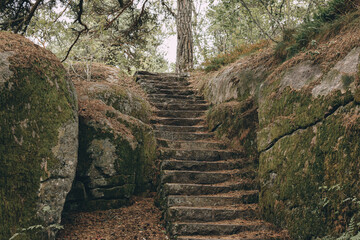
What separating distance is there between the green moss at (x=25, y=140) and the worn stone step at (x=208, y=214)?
202 centimetres

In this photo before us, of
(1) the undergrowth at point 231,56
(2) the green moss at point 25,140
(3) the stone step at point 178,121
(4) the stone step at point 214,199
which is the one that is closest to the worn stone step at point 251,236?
(4) the stone step at point 214,199

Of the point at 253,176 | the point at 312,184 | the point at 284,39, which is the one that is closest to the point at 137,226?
the point at 253,176

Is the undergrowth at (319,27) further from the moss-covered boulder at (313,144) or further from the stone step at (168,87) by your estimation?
the stone step at (168,87)

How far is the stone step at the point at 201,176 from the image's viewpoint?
5801 millimetres

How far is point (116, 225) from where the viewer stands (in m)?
4.91

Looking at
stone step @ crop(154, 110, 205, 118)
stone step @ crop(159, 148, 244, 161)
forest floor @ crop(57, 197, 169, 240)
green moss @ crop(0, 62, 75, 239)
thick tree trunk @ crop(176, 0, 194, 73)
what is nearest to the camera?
green moss @ crop(0, 62, 75, 239)

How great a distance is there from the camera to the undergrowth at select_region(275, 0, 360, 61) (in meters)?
4.95

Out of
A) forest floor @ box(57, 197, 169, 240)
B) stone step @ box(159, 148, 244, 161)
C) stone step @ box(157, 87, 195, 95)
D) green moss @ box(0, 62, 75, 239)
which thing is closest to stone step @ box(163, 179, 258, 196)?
forest floor @ box(57, 197, 169, 240)

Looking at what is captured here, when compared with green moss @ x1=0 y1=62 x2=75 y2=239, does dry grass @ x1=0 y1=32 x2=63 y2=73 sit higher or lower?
higher

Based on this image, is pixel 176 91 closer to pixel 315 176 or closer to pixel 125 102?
pixel 125 102

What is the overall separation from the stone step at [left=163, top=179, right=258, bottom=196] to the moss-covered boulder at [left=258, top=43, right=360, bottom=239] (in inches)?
22.2

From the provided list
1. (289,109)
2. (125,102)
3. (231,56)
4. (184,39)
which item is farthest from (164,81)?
(289,109)

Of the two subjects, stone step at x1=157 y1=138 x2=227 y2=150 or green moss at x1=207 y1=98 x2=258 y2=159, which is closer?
green moss at x1=207 y1=98 x2=258 y2=159

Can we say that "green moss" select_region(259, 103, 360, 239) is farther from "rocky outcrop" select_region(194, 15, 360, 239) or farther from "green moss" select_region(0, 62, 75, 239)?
"green moss" select_region(0, 62, 75, 239)
